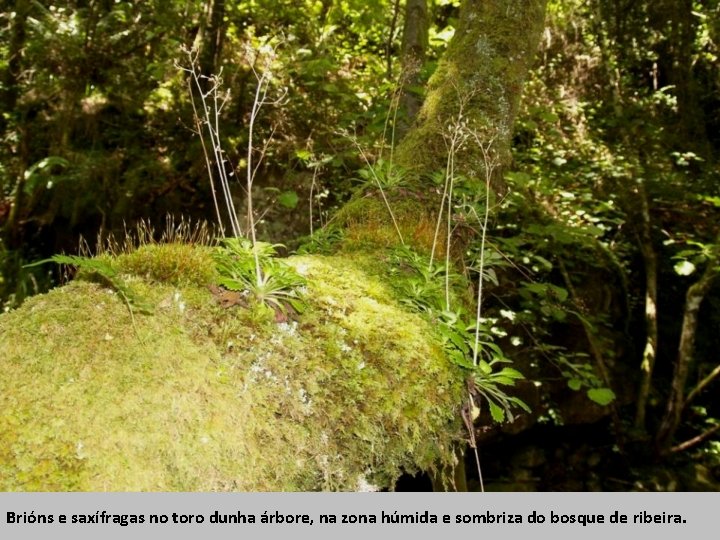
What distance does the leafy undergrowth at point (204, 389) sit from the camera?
1228 millimetres

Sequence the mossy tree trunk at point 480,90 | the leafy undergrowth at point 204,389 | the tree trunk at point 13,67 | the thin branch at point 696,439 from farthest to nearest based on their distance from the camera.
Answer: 1. the tree trunk at point 13,67
2. the thin branch at point 696,439
3. the mossy tree trunk at point 480,90
4. the leafy undergrowth at point 204,389

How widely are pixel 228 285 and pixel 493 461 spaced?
19.7 feet

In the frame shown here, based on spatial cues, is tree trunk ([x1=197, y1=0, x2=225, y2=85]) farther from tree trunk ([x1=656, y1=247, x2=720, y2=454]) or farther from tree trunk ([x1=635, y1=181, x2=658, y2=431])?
tree trunk ([x1=656, y1=247, x2=720, y2=454])

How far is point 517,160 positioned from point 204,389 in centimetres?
582

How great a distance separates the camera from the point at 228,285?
1.80m

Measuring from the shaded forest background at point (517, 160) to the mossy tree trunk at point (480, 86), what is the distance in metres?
2.11

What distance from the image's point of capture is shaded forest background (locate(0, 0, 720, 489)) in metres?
6.33

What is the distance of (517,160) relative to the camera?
635cm

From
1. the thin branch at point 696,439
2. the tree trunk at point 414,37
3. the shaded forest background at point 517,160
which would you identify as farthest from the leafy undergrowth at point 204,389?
the thin branch at point 696,439

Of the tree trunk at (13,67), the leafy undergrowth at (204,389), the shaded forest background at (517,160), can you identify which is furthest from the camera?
the tree trunk at (13,67)

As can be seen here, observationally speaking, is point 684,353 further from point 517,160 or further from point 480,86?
point 480,86

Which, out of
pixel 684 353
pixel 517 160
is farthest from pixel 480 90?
pixel 684 353

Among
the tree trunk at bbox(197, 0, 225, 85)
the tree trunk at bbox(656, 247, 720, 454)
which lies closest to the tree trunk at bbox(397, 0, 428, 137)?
the tree trunk at bbox(197, 0, 225, 85)

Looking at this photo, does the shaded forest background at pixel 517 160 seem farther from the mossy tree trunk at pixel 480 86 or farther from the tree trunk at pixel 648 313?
the mossy tree trunk at pixel 480 86
